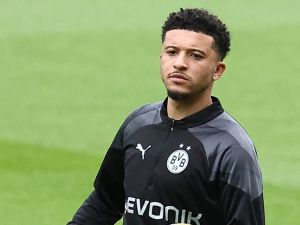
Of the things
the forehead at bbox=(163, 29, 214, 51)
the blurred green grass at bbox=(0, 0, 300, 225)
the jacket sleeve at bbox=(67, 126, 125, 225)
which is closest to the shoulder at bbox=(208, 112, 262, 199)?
the forehead at bbox=(163, 29, 214, 51)

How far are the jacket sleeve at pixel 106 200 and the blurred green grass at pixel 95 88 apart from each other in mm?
3999

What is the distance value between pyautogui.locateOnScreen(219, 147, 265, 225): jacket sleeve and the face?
1.11 ft

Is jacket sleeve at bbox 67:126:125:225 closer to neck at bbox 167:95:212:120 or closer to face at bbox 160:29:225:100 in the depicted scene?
neck at bbox 167:95:212:120

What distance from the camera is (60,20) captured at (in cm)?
1630

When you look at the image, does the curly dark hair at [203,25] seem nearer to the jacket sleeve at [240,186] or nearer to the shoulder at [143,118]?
the shoulder at [143,118]

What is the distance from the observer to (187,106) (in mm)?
5090

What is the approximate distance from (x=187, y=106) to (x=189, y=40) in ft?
0.95

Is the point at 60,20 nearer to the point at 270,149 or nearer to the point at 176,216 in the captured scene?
the point at 270,149

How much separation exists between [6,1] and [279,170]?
25.7 feet

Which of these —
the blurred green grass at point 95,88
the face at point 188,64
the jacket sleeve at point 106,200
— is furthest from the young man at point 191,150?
the blurred green grass at point 95,88

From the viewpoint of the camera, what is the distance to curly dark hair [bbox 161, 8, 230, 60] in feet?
16.6

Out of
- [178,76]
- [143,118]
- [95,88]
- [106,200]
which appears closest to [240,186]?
[178,76]

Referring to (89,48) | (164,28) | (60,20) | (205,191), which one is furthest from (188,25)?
(60,20)

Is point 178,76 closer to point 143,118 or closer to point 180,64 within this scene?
point 180,64
